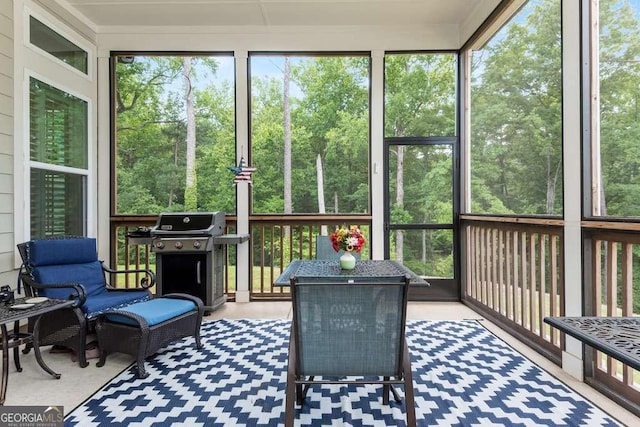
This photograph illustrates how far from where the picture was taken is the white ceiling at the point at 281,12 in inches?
160

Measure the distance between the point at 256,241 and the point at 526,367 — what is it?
3.25m

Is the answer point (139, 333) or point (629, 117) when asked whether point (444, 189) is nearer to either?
point (629, 117)

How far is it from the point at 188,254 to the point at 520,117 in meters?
3.84

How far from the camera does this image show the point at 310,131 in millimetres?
4703

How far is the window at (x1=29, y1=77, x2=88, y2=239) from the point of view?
3664 millimetres

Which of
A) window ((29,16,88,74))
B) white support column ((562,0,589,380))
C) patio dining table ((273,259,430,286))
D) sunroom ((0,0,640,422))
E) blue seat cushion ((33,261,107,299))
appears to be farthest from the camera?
sunroom ((0,0,640,422))

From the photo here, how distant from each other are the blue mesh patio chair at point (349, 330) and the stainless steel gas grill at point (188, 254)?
96.9 inches

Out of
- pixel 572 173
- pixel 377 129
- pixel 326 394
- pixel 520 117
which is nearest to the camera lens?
pixel 326 394

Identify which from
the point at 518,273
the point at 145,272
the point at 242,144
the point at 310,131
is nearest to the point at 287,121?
the point at 310,131

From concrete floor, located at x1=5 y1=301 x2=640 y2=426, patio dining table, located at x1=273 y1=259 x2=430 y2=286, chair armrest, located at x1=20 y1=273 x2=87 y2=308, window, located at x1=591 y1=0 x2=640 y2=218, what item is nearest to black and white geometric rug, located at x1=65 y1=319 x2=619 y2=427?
concrete floor, located at x1=5 y1=301 x2=640 y2=426

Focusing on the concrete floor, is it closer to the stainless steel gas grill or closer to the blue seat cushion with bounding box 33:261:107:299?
the blue seat cushion with bounding box 33:261:107:299

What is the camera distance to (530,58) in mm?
3609

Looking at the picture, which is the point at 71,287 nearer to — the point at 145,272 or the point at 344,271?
the point at 145,272

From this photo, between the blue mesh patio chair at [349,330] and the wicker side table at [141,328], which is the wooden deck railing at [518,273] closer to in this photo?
the blue mesh patio chair at [349,330]
